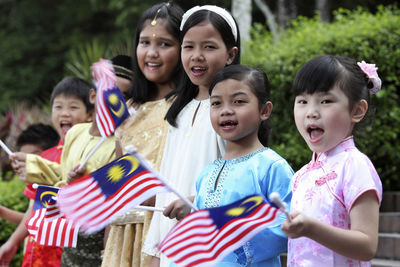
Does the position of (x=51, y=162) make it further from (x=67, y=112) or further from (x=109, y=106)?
(x=109, y=106)

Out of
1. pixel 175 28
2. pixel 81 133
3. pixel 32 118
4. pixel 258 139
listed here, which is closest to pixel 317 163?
pixel 258 139

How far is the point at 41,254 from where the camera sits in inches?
169

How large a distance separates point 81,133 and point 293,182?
219 centimetres

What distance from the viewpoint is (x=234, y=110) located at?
8.50 feet

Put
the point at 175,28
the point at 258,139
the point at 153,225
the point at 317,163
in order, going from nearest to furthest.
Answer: the point at 317,163, the point at 258,139, the point at 153,225, the point at 175,28

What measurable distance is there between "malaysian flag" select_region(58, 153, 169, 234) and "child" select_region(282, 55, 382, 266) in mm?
555

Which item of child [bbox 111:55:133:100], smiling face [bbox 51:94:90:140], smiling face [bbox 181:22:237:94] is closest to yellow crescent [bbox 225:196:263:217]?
smiling face [bbox 181:22:237:94]

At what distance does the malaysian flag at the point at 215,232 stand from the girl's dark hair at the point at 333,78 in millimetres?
501

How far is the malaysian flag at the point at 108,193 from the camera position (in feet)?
7.72

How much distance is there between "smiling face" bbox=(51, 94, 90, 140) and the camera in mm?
4574

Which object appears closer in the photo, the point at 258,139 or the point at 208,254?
the point at 208,254

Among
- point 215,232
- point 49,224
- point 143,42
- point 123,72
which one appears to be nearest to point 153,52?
point 143,42

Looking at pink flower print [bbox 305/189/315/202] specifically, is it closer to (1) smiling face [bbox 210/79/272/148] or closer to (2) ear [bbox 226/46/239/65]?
(1) smiling face [bbox 210/79/272/148]

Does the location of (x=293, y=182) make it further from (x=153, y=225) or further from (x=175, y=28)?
(x=175, y=28)
